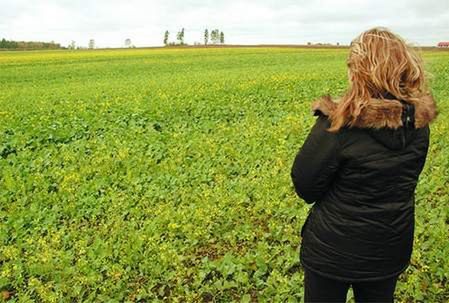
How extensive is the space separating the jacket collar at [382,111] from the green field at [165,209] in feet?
0.80

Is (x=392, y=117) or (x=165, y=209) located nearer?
(x=392, y=117)

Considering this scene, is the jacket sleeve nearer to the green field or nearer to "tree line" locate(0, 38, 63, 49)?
the green field

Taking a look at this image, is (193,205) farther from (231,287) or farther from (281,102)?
(281,102)

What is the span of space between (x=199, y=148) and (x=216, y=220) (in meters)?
3.47

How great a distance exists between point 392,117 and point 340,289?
1.09m

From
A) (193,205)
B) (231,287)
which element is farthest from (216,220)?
(231,287)

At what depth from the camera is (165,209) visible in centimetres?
711

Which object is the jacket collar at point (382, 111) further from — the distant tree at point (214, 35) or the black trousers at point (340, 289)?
the distant tree at point (214, 35)

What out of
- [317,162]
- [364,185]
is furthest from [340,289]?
[317,162]

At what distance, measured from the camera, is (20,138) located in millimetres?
11023

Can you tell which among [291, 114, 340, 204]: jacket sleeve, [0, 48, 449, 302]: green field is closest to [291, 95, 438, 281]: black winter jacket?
[291, 114, 340, 204]: jacket sleeve

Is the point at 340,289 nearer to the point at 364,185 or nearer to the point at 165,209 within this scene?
the point at 364,185

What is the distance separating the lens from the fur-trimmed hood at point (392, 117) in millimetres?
2428

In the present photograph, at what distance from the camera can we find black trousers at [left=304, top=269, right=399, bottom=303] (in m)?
2.81
